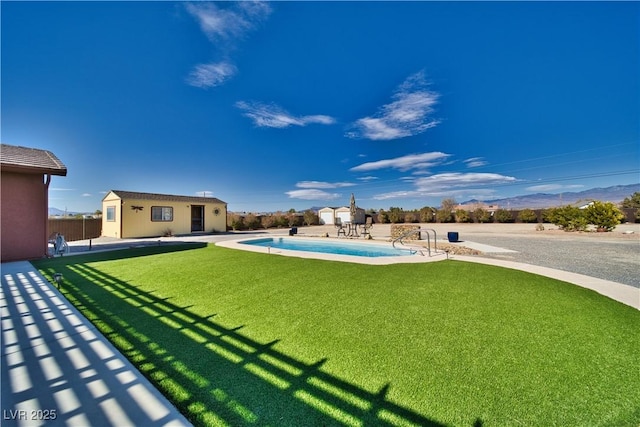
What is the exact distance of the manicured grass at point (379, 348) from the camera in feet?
6.31

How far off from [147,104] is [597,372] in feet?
59.3

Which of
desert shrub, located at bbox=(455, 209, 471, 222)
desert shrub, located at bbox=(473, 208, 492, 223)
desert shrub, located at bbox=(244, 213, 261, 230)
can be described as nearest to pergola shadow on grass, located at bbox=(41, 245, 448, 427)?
desert shrub, located at bbox=(244, 213, 261, 230)

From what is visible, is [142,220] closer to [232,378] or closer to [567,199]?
[232,378]

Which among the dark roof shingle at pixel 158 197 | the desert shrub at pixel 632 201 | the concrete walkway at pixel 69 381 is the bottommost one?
the concrete walkway at pixel 69 381

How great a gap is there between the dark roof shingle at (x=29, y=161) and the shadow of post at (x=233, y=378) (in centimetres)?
776

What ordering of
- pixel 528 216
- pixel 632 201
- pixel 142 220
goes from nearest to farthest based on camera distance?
pixel 142 220, pixel 528 216, pixel 632 201

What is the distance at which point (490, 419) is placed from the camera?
1805mm

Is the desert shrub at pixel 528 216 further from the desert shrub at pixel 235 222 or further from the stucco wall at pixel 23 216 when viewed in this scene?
the stucco wall at pixel 23 216

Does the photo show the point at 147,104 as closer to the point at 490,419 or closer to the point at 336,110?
the point at 336,110

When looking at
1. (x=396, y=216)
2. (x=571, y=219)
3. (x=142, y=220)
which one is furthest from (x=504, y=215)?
(x=142, y=220)

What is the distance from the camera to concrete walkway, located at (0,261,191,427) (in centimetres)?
183

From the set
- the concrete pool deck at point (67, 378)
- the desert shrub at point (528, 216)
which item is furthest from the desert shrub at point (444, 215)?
the concrete pool deck at point (67, 378)

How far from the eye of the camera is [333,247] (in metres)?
13.6

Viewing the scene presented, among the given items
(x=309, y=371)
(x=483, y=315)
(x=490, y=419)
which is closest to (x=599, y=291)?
(x=483, y=315)
